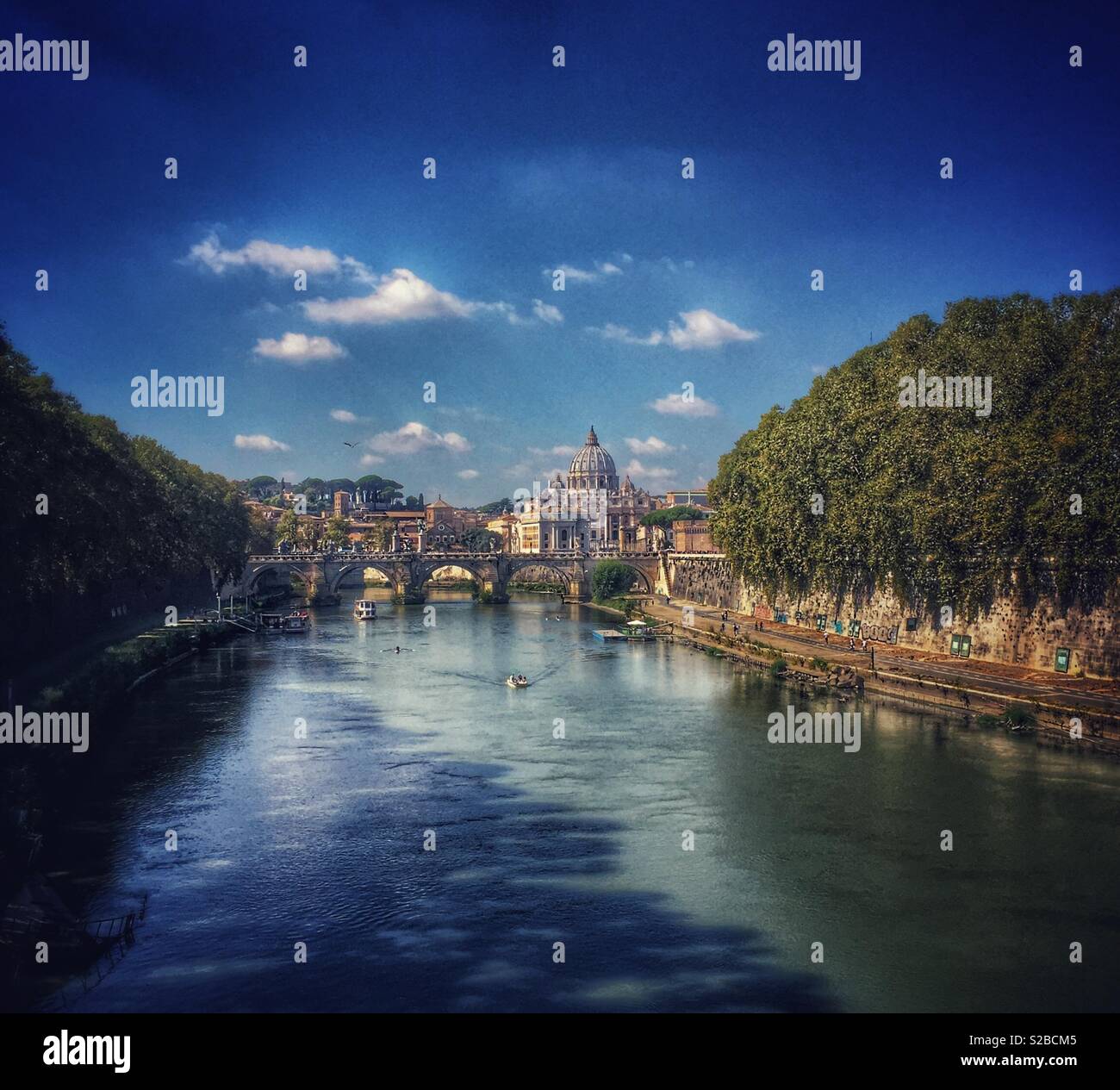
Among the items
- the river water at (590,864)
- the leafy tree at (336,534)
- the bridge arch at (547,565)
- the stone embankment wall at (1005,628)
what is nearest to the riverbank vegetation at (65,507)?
the river water at (590,864)

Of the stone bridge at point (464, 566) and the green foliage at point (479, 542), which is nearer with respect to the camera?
the stone bridge at point (464, 566)

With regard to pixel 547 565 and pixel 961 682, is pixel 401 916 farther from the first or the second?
pixel 547 565

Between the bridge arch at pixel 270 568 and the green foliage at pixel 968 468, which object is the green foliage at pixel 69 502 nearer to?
the bridge arch at pixel 270 568

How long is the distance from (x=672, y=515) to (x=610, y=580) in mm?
66912

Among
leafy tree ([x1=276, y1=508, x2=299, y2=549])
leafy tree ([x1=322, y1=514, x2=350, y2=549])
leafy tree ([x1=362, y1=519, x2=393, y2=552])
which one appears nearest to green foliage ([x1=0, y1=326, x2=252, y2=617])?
leafy tree ([x1=276, y1=508, x2=299, y2=549])

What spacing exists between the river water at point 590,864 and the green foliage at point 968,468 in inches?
308

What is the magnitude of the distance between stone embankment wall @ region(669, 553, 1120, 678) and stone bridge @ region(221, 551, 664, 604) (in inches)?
1538

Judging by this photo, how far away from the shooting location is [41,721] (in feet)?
102

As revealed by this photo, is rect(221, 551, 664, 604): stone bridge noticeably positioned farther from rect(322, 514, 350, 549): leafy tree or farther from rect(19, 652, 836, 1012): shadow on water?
rect(19, 652, 836, 1012): shadow on water

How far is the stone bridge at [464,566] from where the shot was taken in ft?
345

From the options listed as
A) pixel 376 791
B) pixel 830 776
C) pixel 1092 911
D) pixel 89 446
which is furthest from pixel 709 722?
pixel 89 446

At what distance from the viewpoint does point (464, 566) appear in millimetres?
110062

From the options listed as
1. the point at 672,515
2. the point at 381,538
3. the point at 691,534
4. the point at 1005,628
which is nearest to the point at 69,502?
the point at 1005,628
